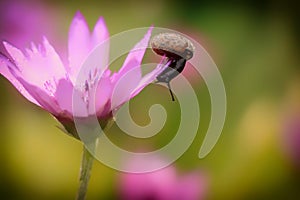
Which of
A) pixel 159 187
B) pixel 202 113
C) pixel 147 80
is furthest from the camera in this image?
pixel 202 113

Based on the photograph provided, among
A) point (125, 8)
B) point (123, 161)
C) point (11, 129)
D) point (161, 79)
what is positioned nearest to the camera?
point (161, 79)

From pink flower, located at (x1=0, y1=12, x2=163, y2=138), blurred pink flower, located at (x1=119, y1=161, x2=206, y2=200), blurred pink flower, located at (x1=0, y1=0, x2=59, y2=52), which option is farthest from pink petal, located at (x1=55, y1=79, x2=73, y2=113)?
blurred pink flower, located at (x1=0, y1=0, x2=59, y2=52)

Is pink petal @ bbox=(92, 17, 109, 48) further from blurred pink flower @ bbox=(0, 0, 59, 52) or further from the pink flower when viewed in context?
blurred pink flower @ bbox=(0, 0, 59, 52)

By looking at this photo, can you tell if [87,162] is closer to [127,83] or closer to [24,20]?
[127,83]

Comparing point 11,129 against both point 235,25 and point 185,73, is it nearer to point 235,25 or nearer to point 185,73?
point 185,73

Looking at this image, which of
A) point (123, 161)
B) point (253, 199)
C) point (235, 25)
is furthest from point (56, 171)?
point (235, 25)

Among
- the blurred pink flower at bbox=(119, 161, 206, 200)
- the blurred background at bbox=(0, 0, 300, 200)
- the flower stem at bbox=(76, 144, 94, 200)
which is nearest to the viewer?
the flower stem at bbox=(76, 144, 94, 200)

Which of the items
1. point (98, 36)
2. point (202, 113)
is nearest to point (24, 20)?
point (202, 113)
